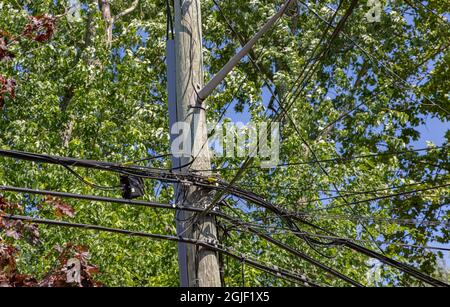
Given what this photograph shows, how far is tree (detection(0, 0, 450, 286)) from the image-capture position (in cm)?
1418

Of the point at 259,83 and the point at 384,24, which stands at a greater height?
the point at 384,24

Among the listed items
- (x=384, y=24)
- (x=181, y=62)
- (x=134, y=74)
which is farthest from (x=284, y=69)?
(x=181, y=62)

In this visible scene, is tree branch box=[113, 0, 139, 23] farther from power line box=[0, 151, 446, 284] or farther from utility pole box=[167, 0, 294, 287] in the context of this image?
power line box=[0, 151, 446, 284]

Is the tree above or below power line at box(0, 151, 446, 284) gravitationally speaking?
above

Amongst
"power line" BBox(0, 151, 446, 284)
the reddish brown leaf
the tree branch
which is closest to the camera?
"power line" BBox(0, 151, 446, 284)

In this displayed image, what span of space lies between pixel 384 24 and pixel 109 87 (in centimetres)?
712

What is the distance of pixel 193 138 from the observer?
8.23 metres

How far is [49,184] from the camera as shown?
47.6 feet

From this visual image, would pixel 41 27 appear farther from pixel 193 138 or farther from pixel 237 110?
pixel 237 110

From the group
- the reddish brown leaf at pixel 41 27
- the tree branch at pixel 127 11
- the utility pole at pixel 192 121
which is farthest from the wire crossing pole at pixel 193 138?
the tree branch at pixel 127 11

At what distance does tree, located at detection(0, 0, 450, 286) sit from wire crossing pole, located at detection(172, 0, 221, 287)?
0.71m

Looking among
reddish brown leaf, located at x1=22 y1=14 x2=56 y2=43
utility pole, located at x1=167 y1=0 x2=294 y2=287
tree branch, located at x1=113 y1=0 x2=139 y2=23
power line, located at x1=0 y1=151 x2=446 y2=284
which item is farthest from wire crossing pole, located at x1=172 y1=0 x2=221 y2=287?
tree branch, located at x1=113 y1=0 x2=139 y2=23

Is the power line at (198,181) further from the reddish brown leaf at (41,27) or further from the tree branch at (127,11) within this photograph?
the tree branch at (127,11)

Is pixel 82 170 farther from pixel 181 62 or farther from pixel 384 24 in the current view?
pixel 384 24
